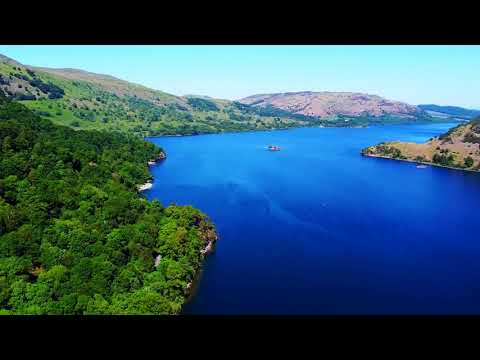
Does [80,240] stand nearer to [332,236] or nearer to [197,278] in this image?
[197,278]

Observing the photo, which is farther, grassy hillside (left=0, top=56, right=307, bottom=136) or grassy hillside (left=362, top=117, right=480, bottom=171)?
grassy hillside (left=0, top=56, right=307, bottom=136)

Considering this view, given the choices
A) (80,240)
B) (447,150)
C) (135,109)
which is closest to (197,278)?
(80,240)

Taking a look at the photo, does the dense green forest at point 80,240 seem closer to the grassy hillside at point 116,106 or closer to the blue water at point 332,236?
the blue water at point 332,236

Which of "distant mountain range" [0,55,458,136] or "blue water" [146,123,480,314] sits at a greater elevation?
"distant mountain range" [0,55,458,136]

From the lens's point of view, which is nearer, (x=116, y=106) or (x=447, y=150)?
(x=447, y=150)

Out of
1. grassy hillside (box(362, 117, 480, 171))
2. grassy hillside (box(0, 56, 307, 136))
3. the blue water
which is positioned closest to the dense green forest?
the blue water

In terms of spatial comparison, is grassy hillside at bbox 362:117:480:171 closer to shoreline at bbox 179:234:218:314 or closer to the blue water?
the blue water

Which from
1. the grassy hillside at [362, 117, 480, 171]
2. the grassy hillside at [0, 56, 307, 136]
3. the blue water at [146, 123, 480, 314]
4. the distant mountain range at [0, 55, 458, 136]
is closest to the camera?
the blue water at [146, 123, 480, 314]
